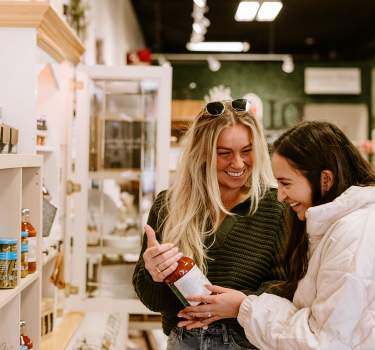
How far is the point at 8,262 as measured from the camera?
1.92 m

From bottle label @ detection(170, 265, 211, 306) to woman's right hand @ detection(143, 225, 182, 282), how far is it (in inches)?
1.9

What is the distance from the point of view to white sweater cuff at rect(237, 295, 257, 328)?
1.62 meters

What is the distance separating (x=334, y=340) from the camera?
1.34m

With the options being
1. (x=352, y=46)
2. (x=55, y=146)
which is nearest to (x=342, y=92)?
(x=352, y=46)

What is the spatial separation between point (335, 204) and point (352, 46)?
11753 millimetres

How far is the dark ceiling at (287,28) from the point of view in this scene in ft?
28.9

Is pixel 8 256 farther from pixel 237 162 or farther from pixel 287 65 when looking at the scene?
pixel 287 65

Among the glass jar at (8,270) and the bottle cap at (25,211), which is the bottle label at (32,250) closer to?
the bottle cap at (25,211)

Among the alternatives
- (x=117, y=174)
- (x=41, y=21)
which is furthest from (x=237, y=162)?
(x=117, y=174)

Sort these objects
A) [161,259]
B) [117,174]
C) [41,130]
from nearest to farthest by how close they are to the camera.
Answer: [161,259]
[41,130]
[117,174]

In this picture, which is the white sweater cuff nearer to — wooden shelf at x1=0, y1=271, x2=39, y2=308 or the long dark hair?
the long dark hair

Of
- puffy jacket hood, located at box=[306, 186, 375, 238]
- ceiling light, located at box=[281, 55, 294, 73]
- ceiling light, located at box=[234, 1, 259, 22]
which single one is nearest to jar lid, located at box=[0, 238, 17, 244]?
puffy jacket hood, located at box=[306, 186, 375, 238]

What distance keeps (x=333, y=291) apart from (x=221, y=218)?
0.70 metres

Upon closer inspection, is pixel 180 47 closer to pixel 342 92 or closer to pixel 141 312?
pixel 342 92
